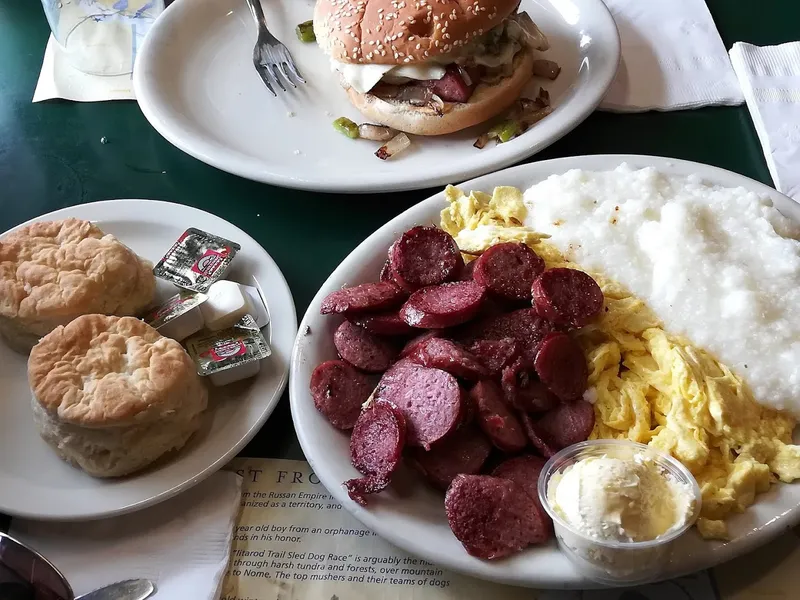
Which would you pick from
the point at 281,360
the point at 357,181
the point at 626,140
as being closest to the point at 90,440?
the point at 281,360

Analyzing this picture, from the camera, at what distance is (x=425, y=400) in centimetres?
112

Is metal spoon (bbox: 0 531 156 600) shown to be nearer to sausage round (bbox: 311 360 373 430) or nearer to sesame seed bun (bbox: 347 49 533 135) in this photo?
sausage round (bbox: 311 360 373 430)

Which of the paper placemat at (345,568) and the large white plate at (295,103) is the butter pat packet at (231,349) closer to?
the paper placemat at (345,568)

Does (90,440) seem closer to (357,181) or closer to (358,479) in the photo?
(358,479)

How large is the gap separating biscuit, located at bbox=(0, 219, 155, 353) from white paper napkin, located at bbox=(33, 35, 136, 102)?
31.7 inches

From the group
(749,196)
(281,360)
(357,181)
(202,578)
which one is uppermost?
(749,196)

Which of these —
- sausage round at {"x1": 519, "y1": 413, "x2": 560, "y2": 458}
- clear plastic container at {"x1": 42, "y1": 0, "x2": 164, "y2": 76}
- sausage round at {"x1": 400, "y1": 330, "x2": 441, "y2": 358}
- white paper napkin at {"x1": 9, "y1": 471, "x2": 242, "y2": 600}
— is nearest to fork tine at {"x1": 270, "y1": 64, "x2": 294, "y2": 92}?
clear plastic container at {"x1": 42, "y1": 0, "x2": 164, "y2": 76}

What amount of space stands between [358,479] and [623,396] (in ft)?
1.51

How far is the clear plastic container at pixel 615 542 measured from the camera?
0.92 m

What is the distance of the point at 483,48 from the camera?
6.15ft

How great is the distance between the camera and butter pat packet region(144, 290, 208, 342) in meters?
1.40

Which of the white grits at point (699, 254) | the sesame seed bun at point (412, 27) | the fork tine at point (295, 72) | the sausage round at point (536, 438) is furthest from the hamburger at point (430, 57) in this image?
the sausage round at point (536, 438)

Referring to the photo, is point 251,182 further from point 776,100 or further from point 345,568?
point 776,100

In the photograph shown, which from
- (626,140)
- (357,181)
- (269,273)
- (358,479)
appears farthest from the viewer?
(626,140)
